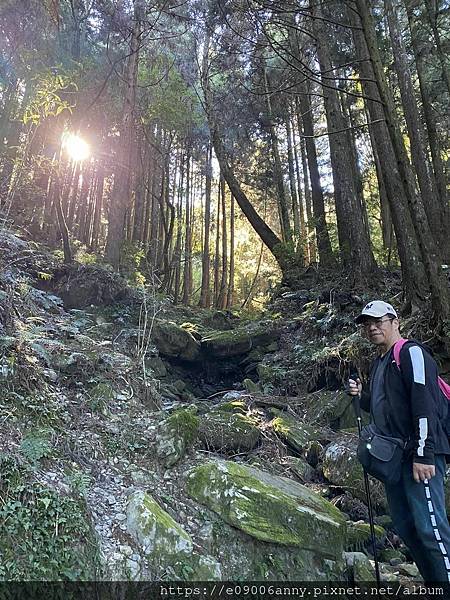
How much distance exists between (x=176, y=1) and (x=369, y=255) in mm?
9187

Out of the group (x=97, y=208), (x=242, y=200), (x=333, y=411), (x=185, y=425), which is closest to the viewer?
(x=185, y=425)

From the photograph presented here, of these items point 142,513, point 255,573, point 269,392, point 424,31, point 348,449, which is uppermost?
point 424,31

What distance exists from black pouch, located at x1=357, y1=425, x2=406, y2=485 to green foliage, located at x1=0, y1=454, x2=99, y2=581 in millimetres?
1841

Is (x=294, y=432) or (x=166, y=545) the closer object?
(x=166, y=545)

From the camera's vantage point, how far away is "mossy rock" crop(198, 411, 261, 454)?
4469 mm

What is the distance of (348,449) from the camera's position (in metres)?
4.97

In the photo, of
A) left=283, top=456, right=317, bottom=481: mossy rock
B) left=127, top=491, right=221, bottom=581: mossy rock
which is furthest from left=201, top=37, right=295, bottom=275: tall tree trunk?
left=127, top=491, right=221, bottom=581: mossy rock

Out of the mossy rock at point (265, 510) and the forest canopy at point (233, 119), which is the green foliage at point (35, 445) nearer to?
the mossy rock at point (265, 510)

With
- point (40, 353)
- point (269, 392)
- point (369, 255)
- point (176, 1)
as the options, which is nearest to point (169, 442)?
point (40, 353)

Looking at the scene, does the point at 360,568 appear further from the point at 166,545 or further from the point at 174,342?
the point at 174,342

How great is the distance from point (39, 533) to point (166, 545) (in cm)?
84

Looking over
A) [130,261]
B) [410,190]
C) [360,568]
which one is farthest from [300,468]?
[130,261]

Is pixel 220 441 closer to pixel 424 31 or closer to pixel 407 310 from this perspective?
pixel 407 310

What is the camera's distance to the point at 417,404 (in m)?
2.71
